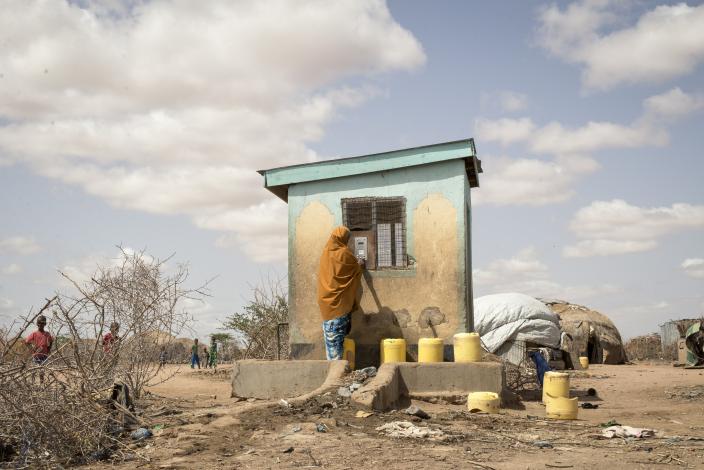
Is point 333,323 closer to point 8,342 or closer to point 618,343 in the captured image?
point 8,342

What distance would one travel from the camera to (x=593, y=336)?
2217 cm

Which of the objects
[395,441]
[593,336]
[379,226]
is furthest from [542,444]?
[593,336]

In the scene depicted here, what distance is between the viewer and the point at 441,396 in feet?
29.1

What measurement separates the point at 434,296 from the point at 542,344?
9.14 meters

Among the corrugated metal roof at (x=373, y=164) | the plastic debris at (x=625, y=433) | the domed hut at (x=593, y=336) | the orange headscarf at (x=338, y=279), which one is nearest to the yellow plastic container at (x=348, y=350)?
the orange headscarf at (x=338, y=279)

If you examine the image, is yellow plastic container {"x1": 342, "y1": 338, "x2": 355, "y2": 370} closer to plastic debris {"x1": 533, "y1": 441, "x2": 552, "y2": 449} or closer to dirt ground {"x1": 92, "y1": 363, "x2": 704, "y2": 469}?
dirt ground {"x1": 92, "y1": 363, "x2": 704, "y2": 469}

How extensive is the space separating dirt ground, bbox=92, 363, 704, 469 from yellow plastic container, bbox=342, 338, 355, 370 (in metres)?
1.77

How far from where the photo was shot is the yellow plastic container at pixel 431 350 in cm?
934

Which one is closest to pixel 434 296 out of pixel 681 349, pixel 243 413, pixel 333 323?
pixel 333 323

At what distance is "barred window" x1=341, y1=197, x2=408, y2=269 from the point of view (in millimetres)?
10594

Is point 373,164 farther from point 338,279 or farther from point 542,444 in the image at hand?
point 542,444

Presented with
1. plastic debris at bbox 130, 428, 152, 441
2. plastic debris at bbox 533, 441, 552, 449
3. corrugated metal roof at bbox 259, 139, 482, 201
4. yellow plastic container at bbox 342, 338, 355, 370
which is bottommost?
plastic debris at bbox 533, 441, 552, 449

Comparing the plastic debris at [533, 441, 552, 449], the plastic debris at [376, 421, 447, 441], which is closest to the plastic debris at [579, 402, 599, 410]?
the plastic debris at [533, 441, 552, 449]

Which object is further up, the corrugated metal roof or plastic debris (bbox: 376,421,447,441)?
the corrugated metal roof
